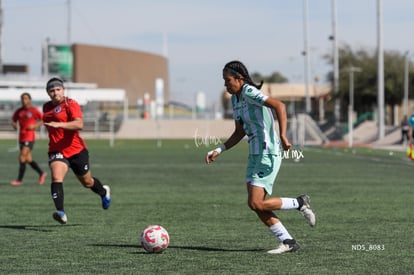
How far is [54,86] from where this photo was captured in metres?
12.2

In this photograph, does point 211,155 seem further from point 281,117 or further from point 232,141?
point 281,117

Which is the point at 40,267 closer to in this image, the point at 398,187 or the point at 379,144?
the point at 398,187

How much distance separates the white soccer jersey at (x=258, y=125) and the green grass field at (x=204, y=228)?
1.10 m

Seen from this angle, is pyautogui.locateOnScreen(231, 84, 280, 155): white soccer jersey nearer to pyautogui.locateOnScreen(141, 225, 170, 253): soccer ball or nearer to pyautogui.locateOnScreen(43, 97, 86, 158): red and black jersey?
pyautogui.locateOnScreen(141, 225, 170, 253): soccer ball

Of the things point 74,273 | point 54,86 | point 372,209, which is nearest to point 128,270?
point 74,273

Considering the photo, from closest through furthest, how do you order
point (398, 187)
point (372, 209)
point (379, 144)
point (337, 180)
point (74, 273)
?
point (74, 273) → point (372, 209) → point (398, 187) → point (337, 180) → point (379, 144)

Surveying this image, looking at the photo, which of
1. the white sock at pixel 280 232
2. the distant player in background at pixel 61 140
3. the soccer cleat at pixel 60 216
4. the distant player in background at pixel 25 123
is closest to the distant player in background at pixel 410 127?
the distant player in background at pixel 25 123

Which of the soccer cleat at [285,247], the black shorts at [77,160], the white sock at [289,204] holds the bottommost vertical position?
the soccer cleat at [285,247]

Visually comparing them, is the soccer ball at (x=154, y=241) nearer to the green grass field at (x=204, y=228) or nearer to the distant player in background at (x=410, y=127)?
the green grass field at (x=204, y=228)

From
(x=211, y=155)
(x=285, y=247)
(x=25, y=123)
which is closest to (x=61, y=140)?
(x=211, y=155)

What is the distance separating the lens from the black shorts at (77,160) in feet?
41.3

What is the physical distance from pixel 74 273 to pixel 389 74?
7665 cm

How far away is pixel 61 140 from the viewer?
12.6 m

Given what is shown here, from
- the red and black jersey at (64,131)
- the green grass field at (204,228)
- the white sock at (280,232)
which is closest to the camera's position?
the green grass field at (204,228)
